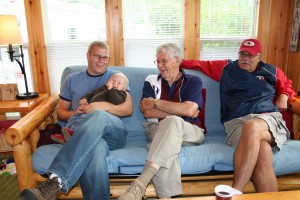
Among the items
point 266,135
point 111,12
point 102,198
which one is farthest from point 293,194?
point 111,12

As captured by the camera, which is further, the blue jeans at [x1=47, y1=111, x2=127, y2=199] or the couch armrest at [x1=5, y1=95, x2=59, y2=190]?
the couch armrest at [x1=5, y1=95, x2=59, y2=190]

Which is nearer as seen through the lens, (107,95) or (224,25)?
(107,95)

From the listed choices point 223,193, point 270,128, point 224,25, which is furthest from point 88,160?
point 224,25

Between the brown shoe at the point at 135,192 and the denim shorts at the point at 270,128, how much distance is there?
818 mm

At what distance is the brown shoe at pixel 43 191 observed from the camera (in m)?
1.22

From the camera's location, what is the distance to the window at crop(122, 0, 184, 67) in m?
2.88

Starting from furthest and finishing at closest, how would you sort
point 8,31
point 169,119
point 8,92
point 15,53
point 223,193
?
point 15,53, point 8,92, point 8,31, point 169,119, point 223,193

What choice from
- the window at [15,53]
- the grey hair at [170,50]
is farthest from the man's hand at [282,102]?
the window at [15,53]

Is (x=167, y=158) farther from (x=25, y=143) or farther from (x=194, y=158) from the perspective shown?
(x=25, y=143)

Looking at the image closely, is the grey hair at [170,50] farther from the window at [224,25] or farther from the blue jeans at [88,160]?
the window at [224,25]

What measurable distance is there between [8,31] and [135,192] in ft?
6.02

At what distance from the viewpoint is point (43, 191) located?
1.29 metres

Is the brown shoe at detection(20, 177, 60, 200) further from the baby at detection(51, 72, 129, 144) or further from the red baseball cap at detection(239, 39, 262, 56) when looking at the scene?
the red baseball cap at detection(239, 39, 262, 56)

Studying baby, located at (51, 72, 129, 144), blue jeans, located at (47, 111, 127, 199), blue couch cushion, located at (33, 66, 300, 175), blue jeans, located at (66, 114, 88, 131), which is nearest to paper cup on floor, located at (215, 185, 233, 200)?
blue couch cushion, located at (33, 66, 300, 175)
